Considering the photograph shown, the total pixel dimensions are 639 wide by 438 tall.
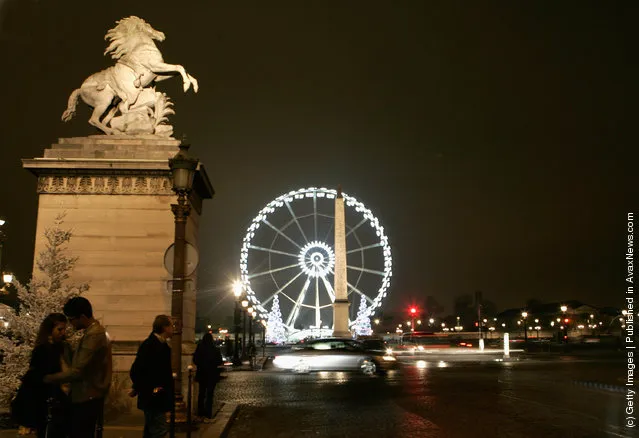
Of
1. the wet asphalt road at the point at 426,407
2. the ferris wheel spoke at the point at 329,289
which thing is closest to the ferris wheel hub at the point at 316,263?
the ferris wheel spoke at the point at 329,289

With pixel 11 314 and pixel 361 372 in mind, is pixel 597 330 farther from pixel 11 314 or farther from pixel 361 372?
pixel 11 314

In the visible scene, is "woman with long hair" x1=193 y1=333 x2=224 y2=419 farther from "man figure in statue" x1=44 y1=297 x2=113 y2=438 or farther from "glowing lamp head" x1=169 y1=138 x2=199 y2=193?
"man figure in statue" x1=44 y1=297 x2=113 y2=438

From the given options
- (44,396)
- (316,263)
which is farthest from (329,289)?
(44,396)

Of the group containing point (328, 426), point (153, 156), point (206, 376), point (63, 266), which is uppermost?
point (153, 156)

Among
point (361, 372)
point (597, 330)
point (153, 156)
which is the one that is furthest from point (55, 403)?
point (597, 330)

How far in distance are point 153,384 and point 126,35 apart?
10.9m

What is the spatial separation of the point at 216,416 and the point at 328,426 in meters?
2.05

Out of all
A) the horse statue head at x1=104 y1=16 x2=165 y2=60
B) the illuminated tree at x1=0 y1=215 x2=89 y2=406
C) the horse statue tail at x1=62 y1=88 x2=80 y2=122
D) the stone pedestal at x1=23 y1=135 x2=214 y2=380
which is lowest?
the illuminated tree at x1=0 y1=215 x2=89 y2=406

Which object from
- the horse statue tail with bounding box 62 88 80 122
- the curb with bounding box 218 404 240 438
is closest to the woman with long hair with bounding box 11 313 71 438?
the curb with bounding box 218 404 240 438

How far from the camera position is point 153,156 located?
14.2 m

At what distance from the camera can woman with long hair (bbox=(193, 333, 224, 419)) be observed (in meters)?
11.9

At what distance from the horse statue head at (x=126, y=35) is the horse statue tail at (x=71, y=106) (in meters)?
1.16

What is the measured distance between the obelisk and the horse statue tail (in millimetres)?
33205

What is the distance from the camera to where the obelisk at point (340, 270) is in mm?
47875
